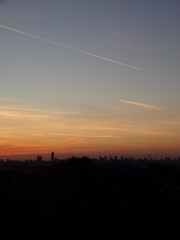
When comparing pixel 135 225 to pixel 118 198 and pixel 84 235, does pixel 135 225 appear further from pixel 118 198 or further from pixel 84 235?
pixel 118 198

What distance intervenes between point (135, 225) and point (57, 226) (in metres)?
1.48

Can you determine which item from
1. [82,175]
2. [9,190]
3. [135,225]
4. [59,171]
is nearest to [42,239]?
[135,225]

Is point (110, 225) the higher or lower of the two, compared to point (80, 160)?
lower

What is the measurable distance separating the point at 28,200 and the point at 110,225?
110 inches

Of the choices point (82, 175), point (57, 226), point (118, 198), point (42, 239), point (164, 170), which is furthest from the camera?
point (164, 170)

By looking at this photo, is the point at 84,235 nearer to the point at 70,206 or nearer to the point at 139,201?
the point at 70,206

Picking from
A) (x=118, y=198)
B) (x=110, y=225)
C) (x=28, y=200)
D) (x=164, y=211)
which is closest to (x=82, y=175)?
(x=118, y=198)

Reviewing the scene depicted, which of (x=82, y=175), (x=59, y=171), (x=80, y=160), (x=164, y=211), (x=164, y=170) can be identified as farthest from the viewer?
(x=164, y=170)

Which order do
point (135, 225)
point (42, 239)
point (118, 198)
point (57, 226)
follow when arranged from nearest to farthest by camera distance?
1. point (42, 239)
2. point (57, 226)
3. point (135, 225)
4. point (118, 198)

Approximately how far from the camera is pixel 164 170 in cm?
1912

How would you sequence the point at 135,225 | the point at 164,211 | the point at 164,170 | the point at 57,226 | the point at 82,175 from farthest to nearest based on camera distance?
the point at 164,170
the point at 82,175
the point at 164,211
the point at 135,225
the point at 57,226

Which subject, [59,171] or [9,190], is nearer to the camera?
[9,190]

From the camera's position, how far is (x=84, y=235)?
5.83 metres

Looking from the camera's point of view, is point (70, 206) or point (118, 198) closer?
point (70, 206)
